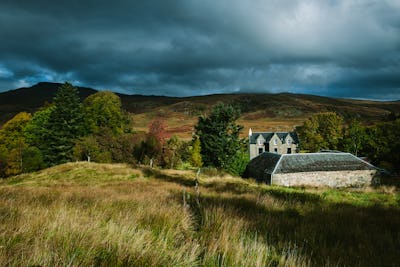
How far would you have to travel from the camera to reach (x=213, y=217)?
409 cm

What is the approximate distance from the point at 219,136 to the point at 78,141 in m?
24.8

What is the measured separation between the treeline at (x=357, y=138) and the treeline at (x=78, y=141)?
32.5m

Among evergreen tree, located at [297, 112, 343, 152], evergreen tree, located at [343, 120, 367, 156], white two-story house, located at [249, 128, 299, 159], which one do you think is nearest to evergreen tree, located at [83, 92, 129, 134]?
white two-story house, located at [249, 128, 299, 159]

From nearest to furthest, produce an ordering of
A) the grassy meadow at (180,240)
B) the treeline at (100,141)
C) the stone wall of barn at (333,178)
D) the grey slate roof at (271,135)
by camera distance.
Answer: the grassy meadow at (180,240) → the stone wall of barn at (333,178) → the treeline at (100,141) → the grey slate roof at (271,135)

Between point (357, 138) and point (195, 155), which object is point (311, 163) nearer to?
point (195, 155)

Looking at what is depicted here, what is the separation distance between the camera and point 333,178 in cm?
3697

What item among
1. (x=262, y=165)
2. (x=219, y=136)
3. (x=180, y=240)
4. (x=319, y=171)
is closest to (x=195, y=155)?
(x=219, y=136)

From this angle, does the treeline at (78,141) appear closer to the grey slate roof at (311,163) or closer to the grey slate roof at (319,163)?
the grey slate roof at (311,163)

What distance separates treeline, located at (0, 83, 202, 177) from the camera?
43875 millimetres

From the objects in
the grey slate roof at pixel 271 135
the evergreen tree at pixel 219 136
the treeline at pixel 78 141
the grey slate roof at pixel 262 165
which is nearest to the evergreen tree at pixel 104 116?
the treeline at pixel 78 141

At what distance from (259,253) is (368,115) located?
228171 millimetres

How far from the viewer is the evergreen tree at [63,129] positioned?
4650cm

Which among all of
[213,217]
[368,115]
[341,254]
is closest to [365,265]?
[341,254]

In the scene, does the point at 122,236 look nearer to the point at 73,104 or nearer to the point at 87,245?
the point at 87,245
